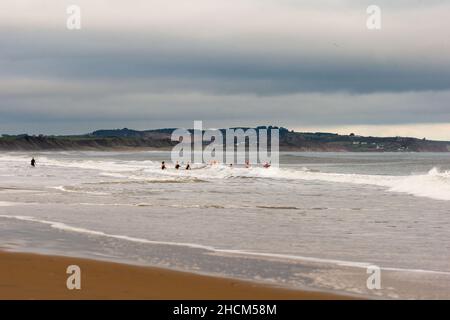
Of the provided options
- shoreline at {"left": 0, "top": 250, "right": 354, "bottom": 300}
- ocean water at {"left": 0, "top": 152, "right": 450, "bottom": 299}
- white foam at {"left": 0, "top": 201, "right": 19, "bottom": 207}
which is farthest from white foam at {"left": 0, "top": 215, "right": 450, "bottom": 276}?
white foam at {"left": 0, "top": 201, "right": 19, "bottom": 207}

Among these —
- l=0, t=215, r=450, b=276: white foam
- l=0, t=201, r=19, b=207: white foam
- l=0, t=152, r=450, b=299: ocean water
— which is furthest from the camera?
l=0, t=201, r=19, b=207: white foam

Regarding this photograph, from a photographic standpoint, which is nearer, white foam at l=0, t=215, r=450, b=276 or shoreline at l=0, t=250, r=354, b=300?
shoreline at l=0, t=250, r=354, b=300

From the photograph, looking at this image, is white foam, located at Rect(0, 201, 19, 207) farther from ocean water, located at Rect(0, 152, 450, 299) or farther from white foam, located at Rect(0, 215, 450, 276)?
white foam, located at Rect(0, 215, 450, 276)

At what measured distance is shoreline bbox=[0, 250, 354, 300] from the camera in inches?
357

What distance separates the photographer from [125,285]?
31.8ft

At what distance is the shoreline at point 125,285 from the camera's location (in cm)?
906

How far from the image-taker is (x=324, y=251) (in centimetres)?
1331

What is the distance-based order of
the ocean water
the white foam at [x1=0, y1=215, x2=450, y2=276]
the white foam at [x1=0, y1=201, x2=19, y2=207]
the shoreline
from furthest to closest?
the white foam at [x1=0, y1=201, x2=19, y2=207] → the white foam at [x1=0, y1=215, x2=450, y2=276] → the ocean water → the shoreline

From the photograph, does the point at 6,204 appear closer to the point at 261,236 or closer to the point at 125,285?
the point at 261,236

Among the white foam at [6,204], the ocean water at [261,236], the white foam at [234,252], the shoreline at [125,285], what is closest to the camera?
the shoreline at [125,285]

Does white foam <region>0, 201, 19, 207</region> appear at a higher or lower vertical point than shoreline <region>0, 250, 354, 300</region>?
higher

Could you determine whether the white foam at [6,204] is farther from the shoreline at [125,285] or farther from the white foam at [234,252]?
the shoreline at [125,285]

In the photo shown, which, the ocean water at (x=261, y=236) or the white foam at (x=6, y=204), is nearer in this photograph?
the ocean water at (x=261, y=236)

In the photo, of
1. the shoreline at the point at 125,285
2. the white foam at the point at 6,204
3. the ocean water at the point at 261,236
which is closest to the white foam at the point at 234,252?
the ocean water at the point at 261,236
